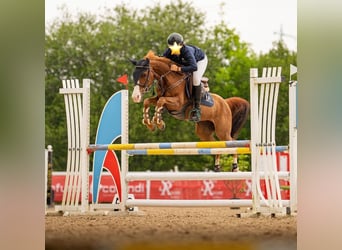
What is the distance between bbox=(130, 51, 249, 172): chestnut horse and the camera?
3289 mm

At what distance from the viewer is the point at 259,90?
10.7 ft

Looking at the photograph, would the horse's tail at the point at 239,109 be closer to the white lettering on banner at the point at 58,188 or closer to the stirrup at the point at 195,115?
the stirrup at the point at 195,115

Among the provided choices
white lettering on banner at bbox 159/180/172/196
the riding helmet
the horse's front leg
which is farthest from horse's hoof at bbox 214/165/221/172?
white lettering on banner at bbox 159/180/172/196

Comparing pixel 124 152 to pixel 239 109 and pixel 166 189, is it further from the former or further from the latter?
pixel 166 189

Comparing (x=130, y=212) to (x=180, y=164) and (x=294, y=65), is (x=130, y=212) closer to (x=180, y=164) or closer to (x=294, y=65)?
(x=180, y=164)

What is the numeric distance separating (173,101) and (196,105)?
120 mm

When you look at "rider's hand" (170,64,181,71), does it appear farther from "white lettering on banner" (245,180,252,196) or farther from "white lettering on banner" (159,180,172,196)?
"white lettering on banner" (159,180,172,196)

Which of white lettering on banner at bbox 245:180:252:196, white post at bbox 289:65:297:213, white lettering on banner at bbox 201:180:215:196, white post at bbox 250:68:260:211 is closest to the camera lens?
white post at bbox 289:65:297:213

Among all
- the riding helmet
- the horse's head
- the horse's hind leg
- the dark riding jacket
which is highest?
the riding helmet

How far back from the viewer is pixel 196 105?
10.9ft

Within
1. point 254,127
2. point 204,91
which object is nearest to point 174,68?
point 204,91
